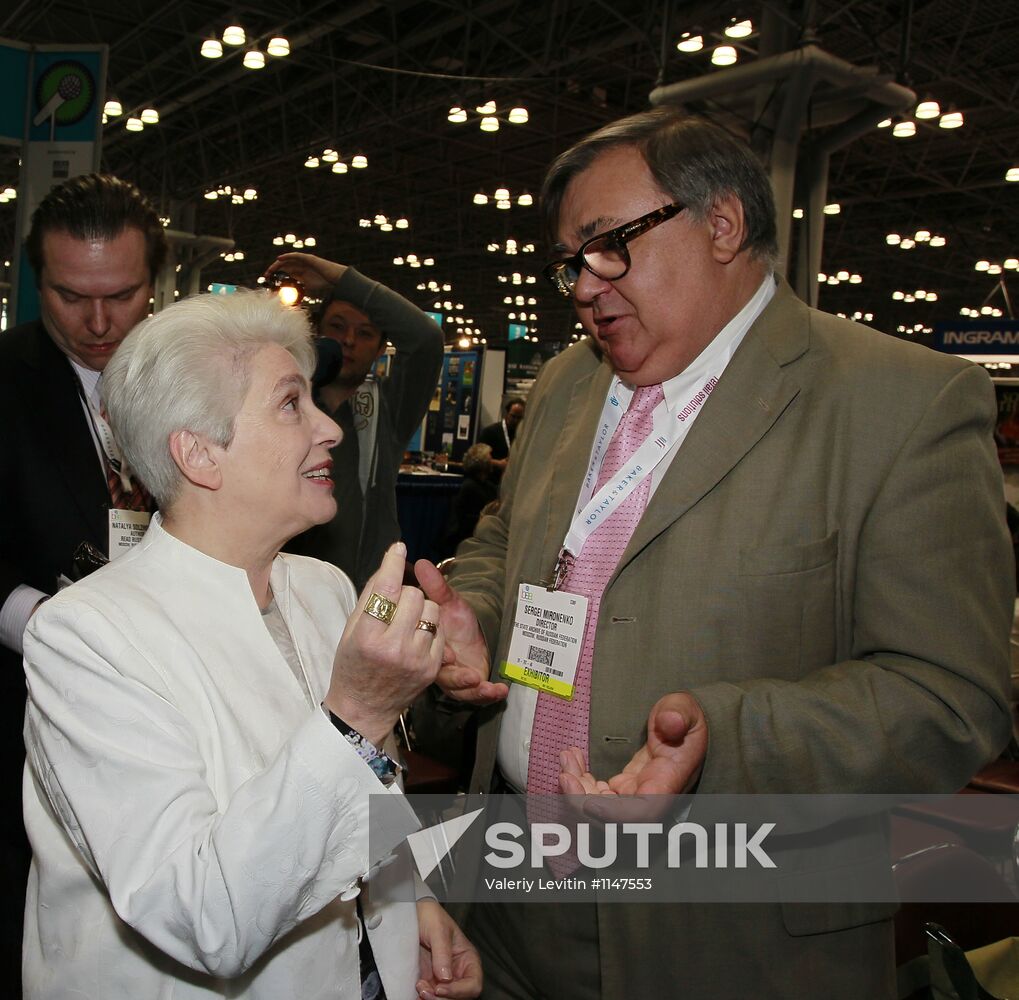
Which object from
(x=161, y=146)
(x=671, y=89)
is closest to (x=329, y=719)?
(x=671, y=89)

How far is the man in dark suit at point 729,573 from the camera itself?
1337 mm

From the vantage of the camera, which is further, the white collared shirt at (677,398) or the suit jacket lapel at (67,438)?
the suit jacket lapel at (67,438)

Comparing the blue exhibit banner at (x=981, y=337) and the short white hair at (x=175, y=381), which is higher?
the blue exhibit banner at (x=981, y=337)

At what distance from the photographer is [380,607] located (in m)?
1.22

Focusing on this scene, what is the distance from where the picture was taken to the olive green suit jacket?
1333 mm

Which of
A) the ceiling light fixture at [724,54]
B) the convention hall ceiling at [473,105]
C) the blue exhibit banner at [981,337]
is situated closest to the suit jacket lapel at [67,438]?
the convention hall ceiling at [473,105]

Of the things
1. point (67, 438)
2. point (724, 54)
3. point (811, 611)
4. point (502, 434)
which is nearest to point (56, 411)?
point (67, 438)

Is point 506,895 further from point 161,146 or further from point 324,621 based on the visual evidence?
point 161,146

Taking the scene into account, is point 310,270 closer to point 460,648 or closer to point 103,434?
point 103,434

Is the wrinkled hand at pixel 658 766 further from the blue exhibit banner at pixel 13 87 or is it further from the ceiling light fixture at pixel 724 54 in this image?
the ceiling light fixture at pixel 724 54

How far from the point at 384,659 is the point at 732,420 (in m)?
0.72

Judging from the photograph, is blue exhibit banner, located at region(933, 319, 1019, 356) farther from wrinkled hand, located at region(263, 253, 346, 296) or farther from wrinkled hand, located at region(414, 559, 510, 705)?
wrinkled hand, located at region(414, 559, 510, 705)

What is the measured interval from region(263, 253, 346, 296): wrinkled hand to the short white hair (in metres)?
1.57

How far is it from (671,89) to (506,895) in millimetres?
6344
